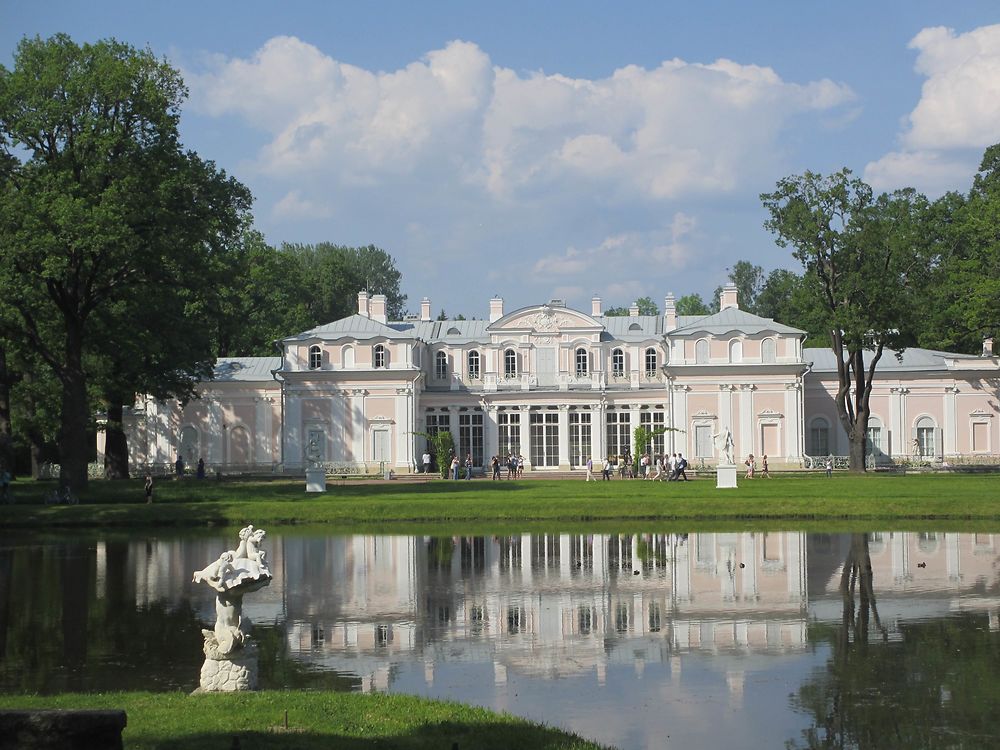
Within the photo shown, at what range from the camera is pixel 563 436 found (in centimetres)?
5328

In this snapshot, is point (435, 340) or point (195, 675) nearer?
point (195, 675)

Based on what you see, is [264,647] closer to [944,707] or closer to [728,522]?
[944,707]

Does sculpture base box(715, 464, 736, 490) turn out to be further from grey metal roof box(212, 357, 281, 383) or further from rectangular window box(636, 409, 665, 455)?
grey metal roof box(212, 357, 281, 383)

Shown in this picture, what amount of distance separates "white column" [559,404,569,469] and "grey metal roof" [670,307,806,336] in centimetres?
601

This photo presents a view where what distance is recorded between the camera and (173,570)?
68.3ft

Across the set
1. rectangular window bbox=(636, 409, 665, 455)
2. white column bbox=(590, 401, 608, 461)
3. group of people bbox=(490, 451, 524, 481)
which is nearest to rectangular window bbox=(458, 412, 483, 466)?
group of people bbox=(490, 451, 524, 481)

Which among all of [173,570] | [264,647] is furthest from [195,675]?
[173,570]

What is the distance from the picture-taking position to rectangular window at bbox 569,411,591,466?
53375mm

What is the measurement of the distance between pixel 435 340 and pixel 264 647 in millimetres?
41938

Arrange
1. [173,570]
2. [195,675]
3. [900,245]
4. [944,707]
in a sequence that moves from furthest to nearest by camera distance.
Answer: [900,245] → [173,570] → [195,675] → [944,707]

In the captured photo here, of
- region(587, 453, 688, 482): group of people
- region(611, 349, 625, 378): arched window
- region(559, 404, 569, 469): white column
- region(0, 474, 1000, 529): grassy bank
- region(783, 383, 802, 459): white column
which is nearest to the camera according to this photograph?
region(0, 474, 1000, 529): grassy bank

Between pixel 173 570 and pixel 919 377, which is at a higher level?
pixel 919 377

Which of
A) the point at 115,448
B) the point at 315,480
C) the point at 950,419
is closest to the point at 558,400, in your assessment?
the point at 950,419

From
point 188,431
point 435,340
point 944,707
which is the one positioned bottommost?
point 944,707
